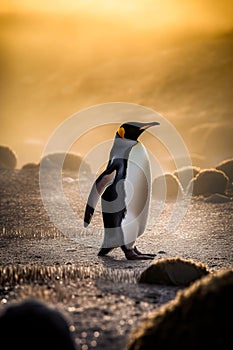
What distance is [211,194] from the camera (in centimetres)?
1953

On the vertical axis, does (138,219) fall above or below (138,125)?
below

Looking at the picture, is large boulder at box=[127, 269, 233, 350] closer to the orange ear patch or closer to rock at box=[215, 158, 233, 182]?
the orange ear patch

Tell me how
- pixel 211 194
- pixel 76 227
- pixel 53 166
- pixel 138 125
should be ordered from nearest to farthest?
pixel 138 125, pixel 76 227, pixel 211 194, pixel 53 166

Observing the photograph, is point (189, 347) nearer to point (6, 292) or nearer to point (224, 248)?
point (6, 292)

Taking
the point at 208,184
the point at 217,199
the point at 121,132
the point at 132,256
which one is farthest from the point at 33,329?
the point at 208,184

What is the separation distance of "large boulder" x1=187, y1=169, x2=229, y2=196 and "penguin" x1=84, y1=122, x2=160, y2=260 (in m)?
10.4

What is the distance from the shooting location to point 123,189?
923 cm

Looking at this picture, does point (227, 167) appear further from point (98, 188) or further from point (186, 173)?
point (98, 188)

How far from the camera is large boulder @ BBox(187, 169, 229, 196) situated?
64.5 feet

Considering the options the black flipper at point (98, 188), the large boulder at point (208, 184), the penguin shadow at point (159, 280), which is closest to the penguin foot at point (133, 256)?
the black flipper at point (98, 188)

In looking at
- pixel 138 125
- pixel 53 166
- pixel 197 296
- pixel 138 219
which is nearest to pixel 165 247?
pixel 138 219

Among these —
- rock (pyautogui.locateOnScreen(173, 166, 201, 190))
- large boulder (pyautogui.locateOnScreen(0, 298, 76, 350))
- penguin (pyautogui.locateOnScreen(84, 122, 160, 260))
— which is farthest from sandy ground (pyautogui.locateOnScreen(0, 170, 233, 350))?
rock (pyautogui.locateOnScreen(173, 166, 201, 190))

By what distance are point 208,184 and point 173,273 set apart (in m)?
13.5

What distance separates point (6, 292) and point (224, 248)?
579 centimetres
